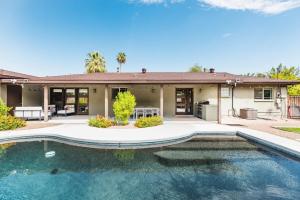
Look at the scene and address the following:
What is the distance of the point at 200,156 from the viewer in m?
6.90

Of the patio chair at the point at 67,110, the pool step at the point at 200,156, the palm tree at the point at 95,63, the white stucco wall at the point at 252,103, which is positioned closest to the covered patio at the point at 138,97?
the patio chair at the point at 67,110

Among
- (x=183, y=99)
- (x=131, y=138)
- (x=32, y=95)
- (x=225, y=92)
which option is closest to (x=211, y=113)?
(x=183, y=99)

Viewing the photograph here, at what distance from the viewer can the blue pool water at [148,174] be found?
439 centimetres

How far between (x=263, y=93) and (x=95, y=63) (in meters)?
30.8

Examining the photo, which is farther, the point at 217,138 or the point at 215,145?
the point at 217,138

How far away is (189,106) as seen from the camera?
1627cm

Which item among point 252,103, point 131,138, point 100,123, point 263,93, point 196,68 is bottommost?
point 131,138

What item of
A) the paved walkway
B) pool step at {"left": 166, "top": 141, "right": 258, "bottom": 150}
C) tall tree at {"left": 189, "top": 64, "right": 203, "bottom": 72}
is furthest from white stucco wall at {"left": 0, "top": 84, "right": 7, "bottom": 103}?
tall tree at {"left": 189, "top": 64, "right": 203, "bottom": 72}

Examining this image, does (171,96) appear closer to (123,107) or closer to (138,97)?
(138,97)

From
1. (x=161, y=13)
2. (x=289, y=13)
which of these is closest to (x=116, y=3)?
(x=161, y=13)

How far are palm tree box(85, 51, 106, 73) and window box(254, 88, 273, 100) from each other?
2929 cm

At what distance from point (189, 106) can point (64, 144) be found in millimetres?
10967

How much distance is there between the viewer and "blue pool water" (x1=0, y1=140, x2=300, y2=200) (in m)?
4.39

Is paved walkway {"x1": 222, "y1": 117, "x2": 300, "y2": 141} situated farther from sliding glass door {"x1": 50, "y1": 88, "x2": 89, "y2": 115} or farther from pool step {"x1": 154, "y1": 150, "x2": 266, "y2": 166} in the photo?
sliding glass door {"x1": 50, "y1": 88, "x2": 89, "y2": 115}
